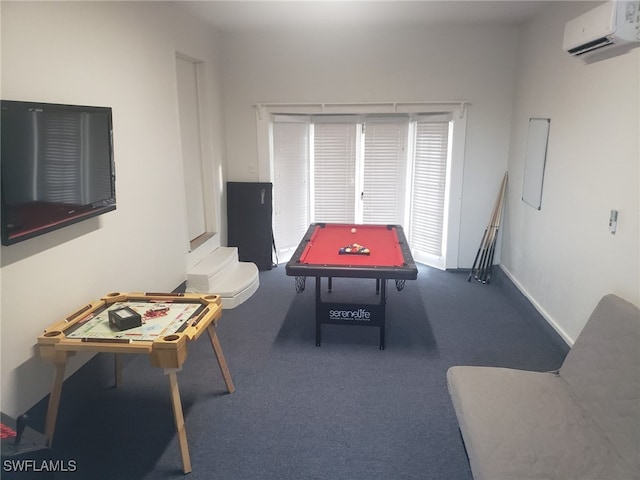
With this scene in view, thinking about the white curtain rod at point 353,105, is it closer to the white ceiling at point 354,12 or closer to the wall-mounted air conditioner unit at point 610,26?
the white ceiling at point 354,12

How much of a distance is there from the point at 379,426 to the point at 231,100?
4.12m

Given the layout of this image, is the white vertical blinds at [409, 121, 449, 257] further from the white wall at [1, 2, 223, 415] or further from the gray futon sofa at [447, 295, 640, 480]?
the gray futon sofa at [447, 295, 640, 480]

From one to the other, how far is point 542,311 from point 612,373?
1.77 meters

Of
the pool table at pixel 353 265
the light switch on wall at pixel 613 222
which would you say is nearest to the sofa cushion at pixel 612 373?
the light switch on wall at pixel 613 222

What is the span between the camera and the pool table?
11.2 feet

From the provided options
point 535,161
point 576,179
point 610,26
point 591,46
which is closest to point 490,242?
point 535,161

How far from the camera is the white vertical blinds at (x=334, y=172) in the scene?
18.6ft

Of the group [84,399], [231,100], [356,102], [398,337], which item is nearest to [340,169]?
[356,102]

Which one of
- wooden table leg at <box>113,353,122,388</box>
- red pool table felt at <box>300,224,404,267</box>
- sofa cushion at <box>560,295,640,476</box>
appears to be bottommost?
wooden table leg at <box>113,353,122,388</box>

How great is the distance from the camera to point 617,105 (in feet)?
9.10

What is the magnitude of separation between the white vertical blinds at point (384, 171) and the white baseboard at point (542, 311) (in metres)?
1.53

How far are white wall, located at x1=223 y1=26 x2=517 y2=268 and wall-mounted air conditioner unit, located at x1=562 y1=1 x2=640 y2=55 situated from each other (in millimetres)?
2112

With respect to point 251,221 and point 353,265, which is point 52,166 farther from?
point 251,221

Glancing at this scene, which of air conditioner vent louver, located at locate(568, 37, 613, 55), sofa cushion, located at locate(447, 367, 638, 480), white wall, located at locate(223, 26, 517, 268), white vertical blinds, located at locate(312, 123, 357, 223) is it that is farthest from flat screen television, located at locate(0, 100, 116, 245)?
white vertical blinds, located at locate(312, 123, 357, 223)
